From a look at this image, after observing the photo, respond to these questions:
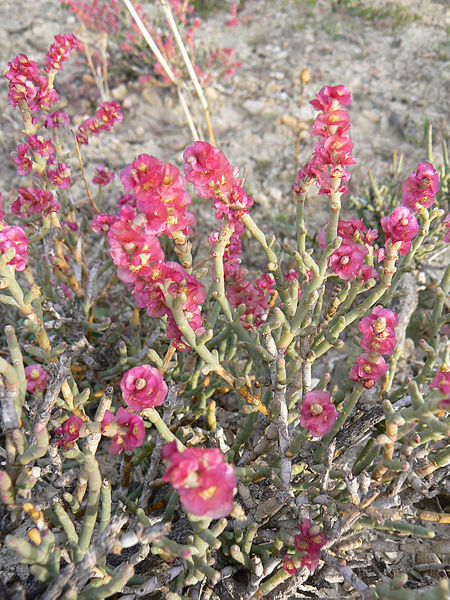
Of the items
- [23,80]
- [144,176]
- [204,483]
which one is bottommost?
[204,483]

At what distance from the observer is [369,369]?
1553 mm

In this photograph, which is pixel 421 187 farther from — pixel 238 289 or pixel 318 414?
pixel 318 414

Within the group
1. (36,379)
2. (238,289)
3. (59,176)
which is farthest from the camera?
(59,176)

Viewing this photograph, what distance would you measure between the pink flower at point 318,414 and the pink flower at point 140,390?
1.52ft

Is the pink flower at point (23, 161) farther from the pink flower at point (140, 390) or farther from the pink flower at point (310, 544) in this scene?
the pink flower at point (310, 544)

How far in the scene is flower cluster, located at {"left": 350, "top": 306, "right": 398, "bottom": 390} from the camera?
150cm

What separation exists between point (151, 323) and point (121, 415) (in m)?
1.11

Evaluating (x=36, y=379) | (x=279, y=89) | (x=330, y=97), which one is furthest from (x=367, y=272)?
(x=279, y=89)

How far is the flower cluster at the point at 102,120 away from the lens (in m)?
2.49

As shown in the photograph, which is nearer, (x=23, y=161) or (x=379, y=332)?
(x=379, y=332)

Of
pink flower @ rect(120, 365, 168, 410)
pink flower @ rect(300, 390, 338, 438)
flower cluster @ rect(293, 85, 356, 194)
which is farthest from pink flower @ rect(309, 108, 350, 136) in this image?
pink flower @ rect(120, 365, 168, 410)

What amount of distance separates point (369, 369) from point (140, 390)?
0.72 meters

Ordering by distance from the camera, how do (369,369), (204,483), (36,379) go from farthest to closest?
(36,379) < (369,369) < (204,483)

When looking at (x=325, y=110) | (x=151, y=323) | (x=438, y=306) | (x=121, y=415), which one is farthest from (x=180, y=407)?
(x=325, y=110)
